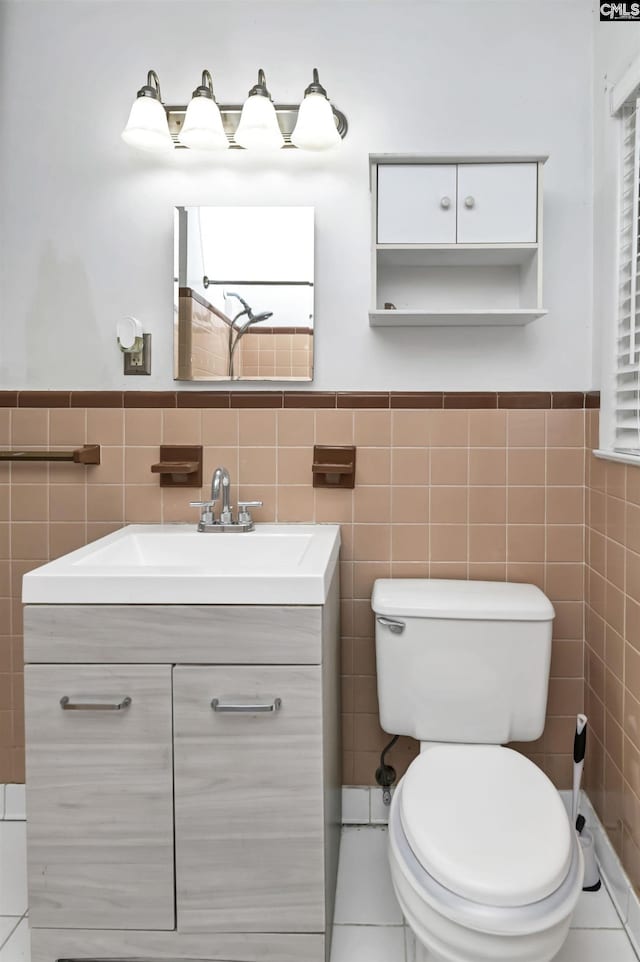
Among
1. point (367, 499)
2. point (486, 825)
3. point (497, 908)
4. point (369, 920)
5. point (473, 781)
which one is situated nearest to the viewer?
point (497, 908)

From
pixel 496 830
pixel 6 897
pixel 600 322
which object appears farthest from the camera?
pixel 600 322

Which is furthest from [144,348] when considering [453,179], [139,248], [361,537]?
[453,179]

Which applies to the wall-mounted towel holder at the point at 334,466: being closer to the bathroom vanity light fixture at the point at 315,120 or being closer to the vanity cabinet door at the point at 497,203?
the vanity cabinet door at the point at 497,203

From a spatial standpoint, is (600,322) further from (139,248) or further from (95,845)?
(95,845)

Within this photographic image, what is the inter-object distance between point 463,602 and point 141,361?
3.65 ft

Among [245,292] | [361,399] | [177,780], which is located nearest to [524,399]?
[361,399]

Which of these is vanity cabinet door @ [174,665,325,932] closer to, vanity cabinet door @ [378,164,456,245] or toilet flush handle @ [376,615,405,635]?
toilet flush handle @ [376,615,405,635]

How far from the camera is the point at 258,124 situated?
5.88 feet

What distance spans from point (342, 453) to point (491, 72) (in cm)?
114

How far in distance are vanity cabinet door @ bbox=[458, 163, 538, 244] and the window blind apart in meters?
0.21

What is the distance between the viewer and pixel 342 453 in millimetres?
1939

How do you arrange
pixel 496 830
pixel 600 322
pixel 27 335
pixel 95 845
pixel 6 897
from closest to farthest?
1. pixel 496 830
2. pixel 95 845
3. pixel 6 897
4. pixel 600 322
5. pixel 27 335

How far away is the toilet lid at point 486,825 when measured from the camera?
1132 mm

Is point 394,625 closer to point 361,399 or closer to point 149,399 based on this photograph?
point 361,399
